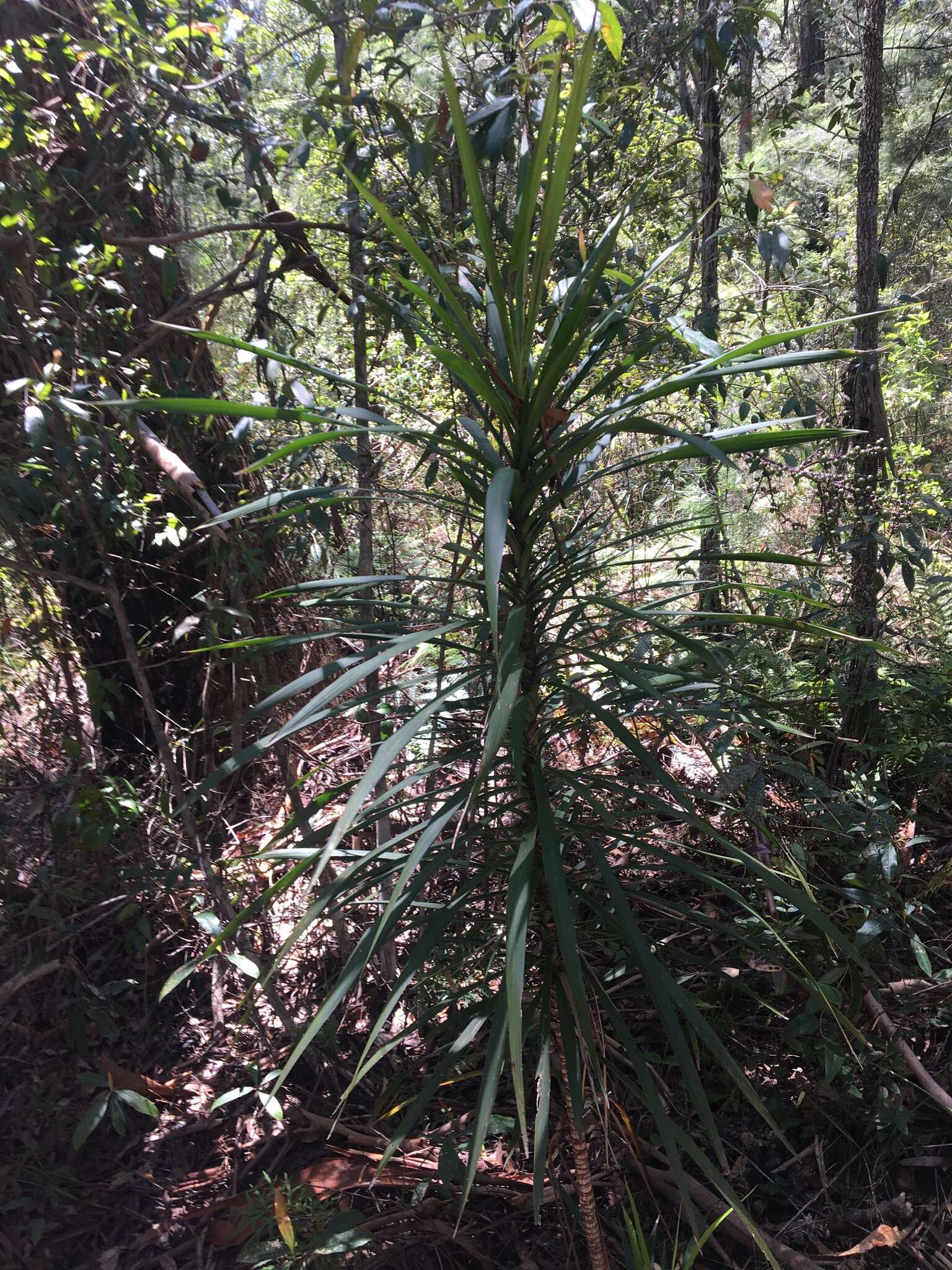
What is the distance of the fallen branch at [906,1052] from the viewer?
6.14ft

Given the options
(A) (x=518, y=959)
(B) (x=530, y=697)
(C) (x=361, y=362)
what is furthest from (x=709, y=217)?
(A) (x=518, y=959)

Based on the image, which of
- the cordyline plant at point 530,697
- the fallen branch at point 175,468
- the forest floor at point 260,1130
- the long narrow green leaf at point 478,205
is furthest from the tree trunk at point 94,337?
the long narrow green leaf at point 478,205

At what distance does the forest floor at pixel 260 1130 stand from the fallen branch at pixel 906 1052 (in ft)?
0.15

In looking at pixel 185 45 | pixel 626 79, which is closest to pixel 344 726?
pixel 185 45

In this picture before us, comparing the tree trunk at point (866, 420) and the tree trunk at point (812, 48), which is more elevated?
the tree trunk at point (812, 48)

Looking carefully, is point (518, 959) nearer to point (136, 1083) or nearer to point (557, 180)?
point (557, 180)

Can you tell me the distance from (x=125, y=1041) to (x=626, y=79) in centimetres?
343

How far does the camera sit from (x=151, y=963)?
8.12 ft

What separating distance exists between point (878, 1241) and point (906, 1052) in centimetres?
41

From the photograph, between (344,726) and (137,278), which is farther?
(344,726)

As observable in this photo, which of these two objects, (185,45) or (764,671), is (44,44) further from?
(764,671)

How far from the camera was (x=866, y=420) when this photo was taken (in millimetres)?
2508

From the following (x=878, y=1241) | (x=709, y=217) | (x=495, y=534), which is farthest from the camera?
(x=709, y=217)

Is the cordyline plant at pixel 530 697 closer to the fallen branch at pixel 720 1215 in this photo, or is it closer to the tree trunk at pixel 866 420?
the fallen branch at pixel 720 1215
